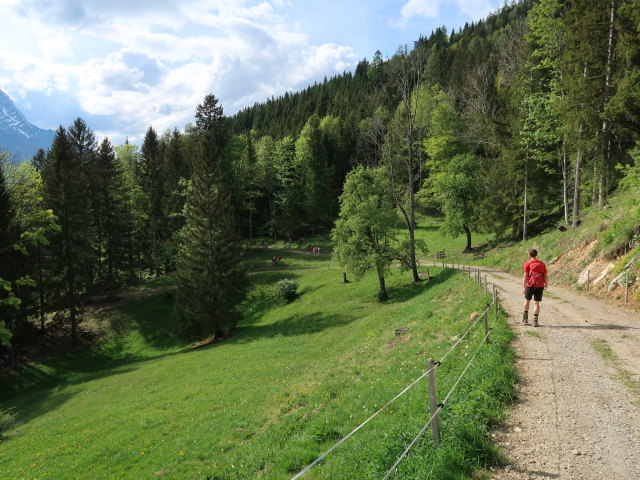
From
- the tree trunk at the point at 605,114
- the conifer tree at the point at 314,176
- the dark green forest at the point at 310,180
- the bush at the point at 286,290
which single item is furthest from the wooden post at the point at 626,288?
the conifer tree at the point at 314,176

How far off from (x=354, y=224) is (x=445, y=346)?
20.0 meters

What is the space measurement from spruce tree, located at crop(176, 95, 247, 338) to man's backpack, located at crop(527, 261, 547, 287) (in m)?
27.5

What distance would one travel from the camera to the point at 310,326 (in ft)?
101

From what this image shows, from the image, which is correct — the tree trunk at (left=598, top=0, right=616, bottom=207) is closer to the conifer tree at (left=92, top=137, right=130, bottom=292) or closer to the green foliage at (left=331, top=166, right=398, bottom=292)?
the green foliage at (left=331, top=166, right=398, bottom=292)

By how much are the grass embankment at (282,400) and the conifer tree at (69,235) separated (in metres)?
6.53

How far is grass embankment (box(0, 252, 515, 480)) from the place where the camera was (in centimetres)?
735

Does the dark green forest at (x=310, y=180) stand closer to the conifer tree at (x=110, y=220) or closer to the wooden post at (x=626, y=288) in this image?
the conifer tree at (x=110, y=220)

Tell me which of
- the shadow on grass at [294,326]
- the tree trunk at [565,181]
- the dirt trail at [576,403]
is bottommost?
the shadow on grass at [294,326]

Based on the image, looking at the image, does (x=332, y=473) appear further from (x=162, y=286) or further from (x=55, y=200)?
(x=162, y=286)

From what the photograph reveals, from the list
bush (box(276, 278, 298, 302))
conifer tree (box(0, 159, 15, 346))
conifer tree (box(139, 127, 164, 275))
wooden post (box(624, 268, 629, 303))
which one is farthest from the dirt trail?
conifer tree (box(139, 127, 164, 275))

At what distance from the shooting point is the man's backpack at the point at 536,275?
506 inches

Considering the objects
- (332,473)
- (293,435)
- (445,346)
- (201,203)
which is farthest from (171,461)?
(201,203)

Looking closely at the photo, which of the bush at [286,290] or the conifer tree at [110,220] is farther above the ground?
the conifer tree at [110,220]

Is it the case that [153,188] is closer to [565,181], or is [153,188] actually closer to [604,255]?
[565,181]
